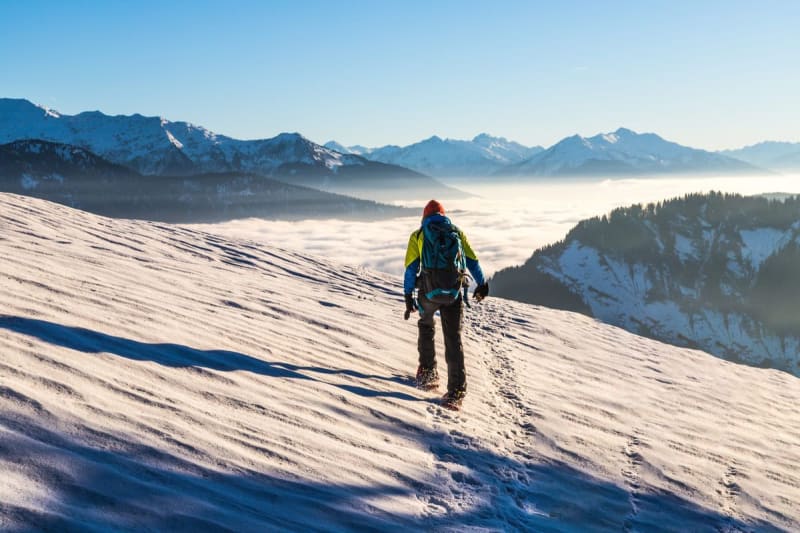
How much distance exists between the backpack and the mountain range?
14692 cm

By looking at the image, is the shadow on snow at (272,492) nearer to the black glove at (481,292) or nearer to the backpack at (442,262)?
the backpack at (442,262)

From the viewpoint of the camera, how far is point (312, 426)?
4.88 metres

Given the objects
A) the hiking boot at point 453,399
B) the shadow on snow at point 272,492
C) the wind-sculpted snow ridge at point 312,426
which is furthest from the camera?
the hiking boot at point 453,399

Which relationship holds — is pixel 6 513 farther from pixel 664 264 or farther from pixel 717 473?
pixel 664 264

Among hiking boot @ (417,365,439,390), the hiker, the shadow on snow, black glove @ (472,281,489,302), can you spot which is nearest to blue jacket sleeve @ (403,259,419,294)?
the hiker

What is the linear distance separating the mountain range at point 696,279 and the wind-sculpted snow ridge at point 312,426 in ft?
474

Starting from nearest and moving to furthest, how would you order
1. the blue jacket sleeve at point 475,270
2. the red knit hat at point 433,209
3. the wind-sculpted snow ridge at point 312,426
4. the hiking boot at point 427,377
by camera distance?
1. the wind-sculpted snow ridge at point 312,426
2. the red knit hat at point 433,209
3. the blue jacket sleeve at point 475,270
4. the hiking boot at point 427,377

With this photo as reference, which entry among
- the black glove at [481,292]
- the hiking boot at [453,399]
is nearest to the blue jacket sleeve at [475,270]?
the black glove at [481,292]

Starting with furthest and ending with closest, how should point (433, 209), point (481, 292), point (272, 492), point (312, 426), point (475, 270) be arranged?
point (481, 292)
point (475, 270)
point (433, 209)
point (312, 426)
point (272, 492)

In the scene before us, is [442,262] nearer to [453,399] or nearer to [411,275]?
[411,275]

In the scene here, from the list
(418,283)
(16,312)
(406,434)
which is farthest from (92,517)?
(418,283)

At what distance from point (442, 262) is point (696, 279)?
211m

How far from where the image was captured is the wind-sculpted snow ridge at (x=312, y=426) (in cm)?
348

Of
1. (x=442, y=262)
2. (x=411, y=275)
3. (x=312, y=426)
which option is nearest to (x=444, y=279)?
(x=442, y=262)
